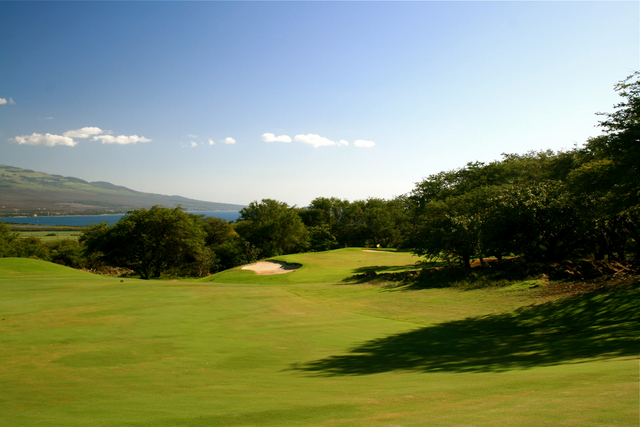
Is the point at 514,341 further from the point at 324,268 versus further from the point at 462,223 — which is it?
the point at 324,268

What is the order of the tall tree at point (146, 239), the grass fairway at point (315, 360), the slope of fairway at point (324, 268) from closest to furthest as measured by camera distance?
the grass fairway at point (315, 360), the slope of fairway at point (324, 268), the tall tree at point (146, 239)

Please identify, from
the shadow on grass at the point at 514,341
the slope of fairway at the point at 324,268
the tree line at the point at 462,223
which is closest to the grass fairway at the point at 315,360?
the shadow on grass at the point at 514,341

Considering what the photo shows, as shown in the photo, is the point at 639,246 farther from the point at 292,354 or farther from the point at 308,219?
the point at 308,219

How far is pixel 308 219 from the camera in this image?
92.2 meters

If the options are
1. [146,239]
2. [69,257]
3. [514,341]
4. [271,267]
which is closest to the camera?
[514,341]

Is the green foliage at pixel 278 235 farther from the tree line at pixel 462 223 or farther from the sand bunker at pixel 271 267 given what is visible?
the sand bunker at pixel 271 267

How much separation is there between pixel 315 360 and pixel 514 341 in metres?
5.92

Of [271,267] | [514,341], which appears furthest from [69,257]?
[514,341]

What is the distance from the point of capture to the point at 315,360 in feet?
27.2

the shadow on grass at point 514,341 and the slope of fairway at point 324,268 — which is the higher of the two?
the shadow on grass at point 514,341

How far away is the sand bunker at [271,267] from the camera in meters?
34.9

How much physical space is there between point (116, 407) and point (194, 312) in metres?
9.31

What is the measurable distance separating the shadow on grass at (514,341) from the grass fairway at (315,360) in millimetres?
49

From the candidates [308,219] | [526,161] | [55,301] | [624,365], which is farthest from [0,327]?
[308,219]
